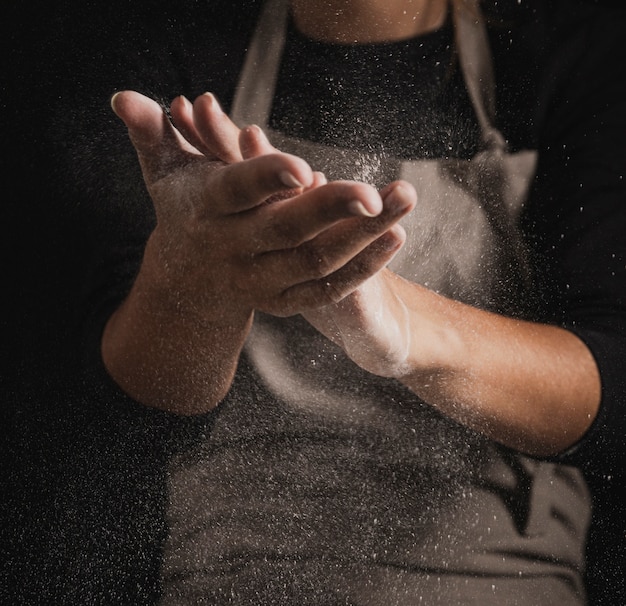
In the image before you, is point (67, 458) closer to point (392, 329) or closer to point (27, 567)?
point (27, 567)

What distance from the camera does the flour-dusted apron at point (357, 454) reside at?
394 millimetres

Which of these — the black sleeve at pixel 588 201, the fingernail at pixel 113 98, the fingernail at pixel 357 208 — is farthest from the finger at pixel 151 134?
the black sleeve at pixel 588 201

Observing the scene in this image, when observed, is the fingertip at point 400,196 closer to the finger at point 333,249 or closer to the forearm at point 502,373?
the finger at point 333,249

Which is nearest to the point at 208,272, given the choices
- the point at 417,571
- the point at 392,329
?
the point at 392,329

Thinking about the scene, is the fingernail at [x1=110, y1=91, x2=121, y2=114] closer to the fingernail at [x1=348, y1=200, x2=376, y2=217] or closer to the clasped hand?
the clasped hand

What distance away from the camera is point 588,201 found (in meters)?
0.47

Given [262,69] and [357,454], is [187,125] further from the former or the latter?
[357,454]

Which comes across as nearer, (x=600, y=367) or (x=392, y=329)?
(x=392, y=329)

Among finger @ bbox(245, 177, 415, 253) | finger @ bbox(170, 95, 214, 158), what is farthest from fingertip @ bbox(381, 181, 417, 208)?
finger @ bbox(170, 95, 214, 158)

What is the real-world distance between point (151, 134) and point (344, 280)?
0.11 meters

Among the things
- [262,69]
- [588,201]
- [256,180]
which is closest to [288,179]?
[256,180]

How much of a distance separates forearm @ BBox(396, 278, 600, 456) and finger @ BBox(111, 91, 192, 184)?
142 millimetres

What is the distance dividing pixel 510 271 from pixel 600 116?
128 millimetres

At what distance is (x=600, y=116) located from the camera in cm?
48
